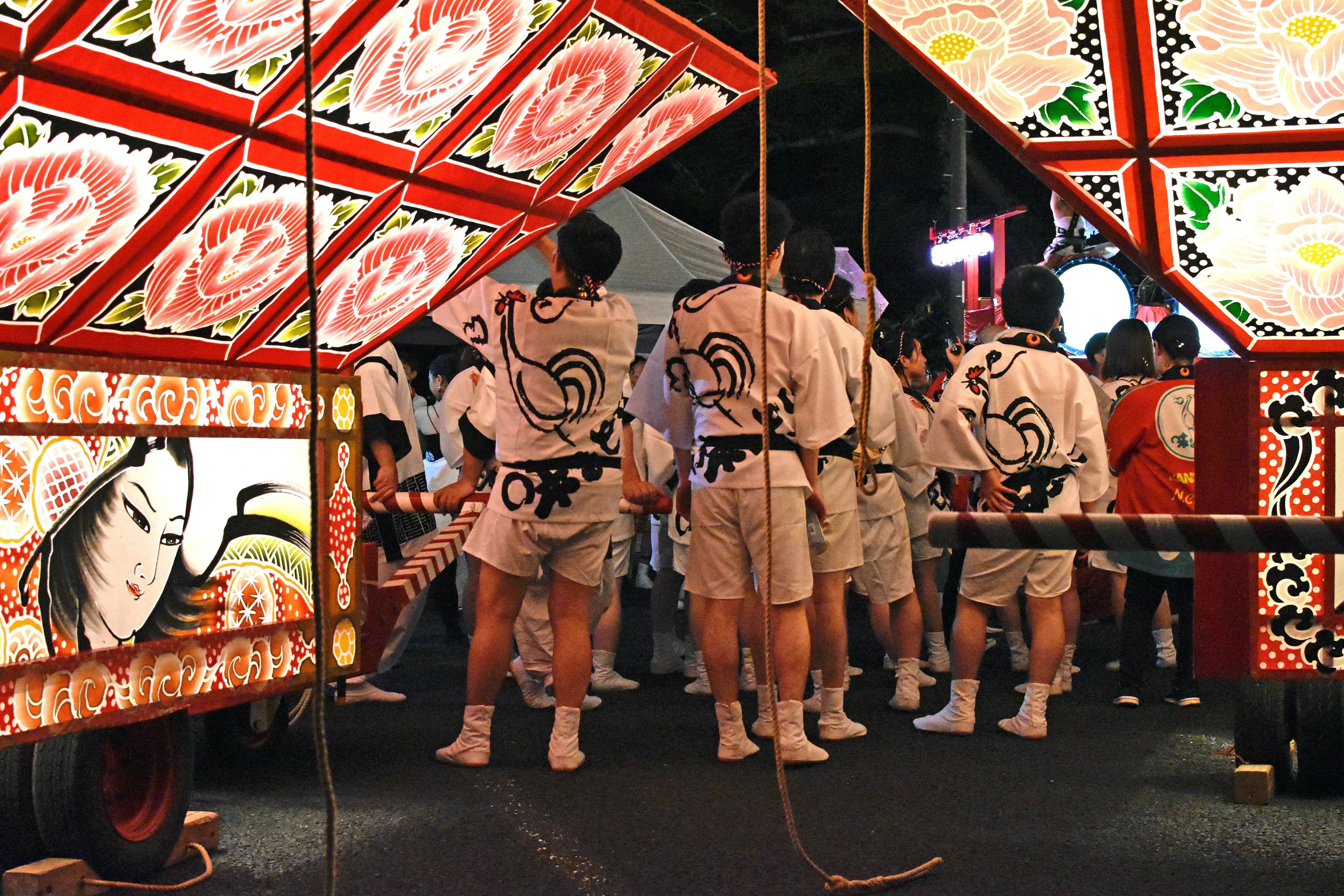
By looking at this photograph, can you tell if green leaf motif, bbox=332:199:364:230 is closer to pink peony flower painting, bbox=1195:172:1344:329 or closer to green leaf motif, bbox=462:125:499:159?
green leaf motif, bbox=462:125:499:159

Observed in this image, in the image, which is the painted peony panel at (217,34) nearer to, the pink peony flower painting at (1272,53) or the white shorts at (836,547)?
the pink peony flower painting at (1272,53)

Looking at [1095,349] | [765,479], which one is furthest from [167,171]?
[1095,349]

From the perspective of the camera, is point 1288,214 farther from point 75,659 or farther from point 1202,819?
point 75,659

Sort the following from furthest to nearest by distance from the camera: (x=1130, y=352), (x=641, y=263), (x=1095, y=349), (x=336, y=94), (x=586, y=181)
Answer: (x=641, y=263)
(x=1095, y=349)
(x=1130, y=352)
(x=586, y=181)
(x=336, y=94)

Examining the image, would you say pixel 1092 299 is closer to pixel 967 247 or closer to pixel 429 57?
pixel 967 247

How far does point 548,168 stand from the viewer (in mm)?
4750

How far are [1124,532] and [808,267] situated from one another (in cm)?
264

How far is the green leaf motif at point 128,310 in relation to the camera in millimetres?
3523

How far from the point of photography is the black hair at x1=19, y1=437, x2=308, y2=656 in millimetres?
3137

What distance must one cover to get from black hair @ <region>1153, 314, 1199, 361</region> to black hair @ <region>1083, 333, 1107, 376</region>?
1.90 metres

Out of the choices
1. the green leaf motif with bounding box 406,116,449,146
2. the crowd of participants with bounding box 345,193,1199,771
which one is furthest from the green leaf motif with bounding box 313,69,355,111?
the crowd of participants with bounding box 345,193,1199,771

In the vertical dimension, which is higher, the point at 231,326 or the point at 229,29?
the point at 229,29

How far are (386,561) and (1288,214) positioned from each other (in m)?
4.35

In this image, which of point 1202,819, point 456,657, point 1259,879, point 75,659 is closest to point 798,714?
point 1202,819
